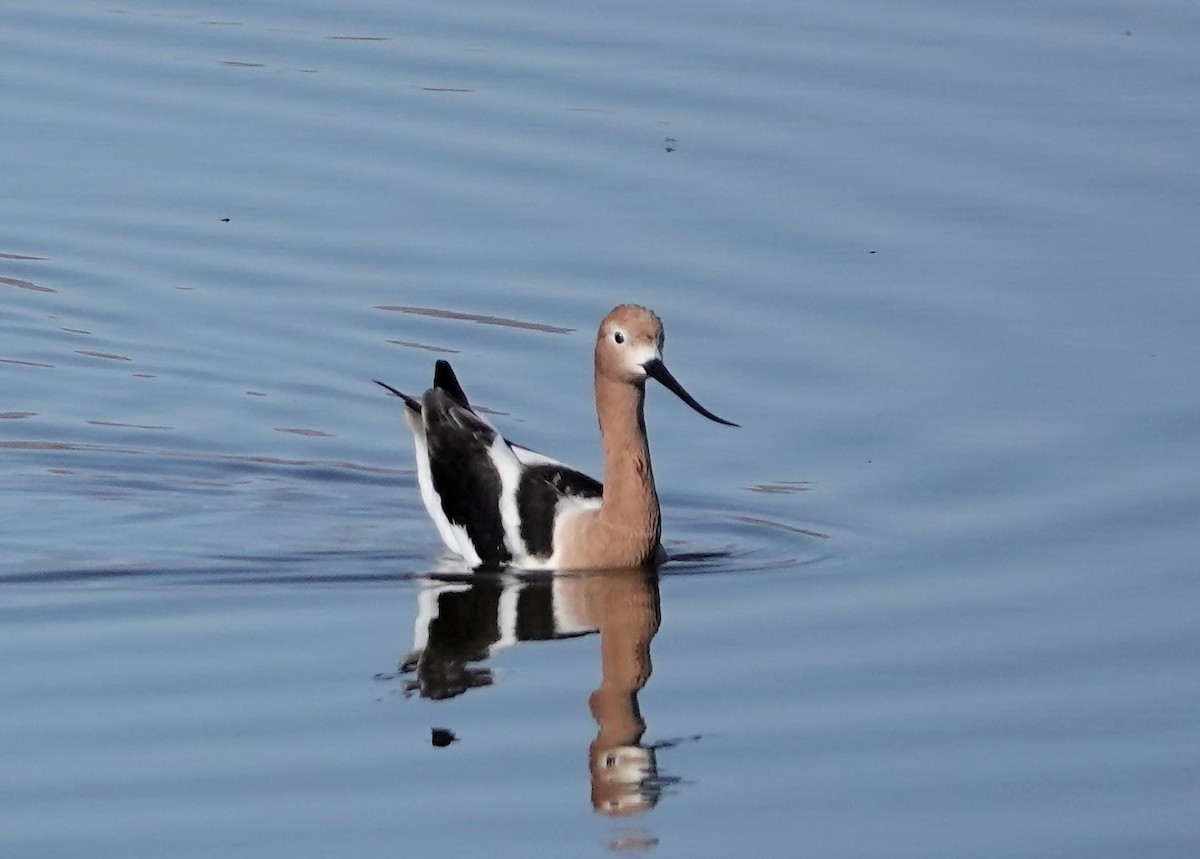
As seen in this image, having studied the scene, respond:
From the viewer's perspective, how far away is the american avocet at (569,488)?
33.8ft

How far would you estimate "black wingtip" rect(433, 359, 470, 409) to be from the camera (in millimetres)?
11000

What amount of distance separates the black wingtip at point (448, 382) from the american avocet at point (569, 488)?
0.18 metres

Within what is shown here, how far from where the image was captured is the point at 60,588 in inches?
385

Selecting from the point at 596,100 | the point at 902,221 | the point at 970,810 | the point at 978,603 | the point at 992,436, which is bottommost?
the point at 970,810

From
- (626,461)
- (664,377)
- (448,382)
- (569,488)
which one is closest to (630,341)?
(664,377)

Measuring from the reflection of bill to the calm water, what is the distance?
0.03 meters

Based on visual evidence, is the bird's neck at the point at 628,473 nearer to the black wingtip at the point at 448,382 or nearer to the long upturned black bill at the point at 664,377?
the long upturned black bill at the point at 664,377

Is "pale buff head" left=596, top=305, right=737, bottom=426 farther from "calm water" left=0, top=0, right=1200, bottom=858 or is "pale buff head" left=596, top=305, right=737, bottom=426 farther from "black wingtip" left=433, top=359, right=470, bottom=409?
"black wingtip" left=433, top=359, right=470, bottom=409

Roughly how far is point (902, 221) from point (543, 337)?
2.19 m

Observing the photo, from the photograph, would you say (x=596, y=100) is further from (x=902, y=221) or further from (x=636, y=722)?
(x=636, y=722)

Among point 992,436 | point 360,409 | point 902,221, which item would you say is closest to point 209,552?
point 360,409

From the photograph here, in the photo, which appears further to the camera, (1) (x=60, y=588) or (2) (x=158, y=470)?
(2) (x=158, y=470)

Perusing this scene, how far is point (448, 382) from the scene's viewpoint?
11.1 metres

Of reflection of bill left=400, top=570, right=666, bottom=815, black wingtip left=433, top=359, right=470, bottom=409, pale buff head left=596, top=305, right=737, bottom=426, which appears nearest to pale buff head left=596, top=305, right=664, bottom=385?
pale buff head left=596, top=305, right=737, bottom=426
